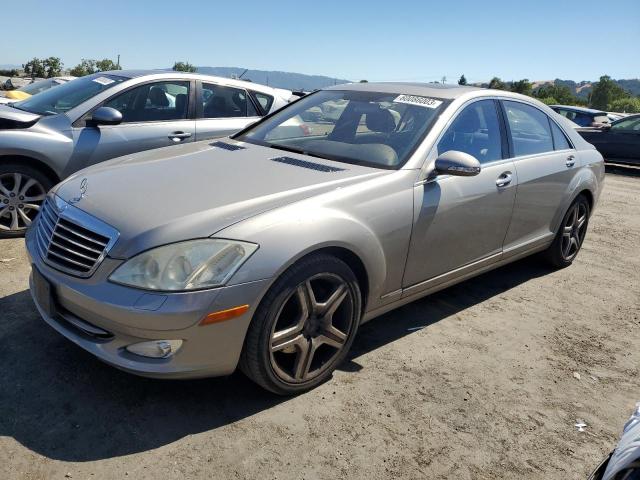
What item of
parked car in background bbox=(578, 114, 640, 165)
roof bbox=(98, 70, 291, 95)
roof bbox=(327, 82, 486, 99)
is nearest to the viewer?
roof bbox=(327, 82, 486, 99)

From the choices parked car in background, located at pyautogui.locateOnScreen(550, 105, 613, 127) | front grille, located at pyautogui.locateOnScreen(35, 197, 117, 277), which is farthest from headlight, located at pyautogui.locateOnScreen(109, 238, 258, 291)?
parked car in background, located at pyautogui.locateOnScreen(550, 105, 613, 127)

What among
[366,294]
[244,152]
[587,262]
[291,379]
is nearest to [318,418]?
[291,379]

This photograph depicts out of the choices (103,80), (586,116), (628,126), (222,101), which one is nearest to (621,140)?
(628,126)

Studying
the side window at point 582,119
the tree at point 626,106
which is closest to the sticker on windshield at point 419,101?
the side window at point 582,119

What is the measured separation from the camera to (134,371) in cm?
248

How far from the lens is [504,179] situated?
13.0 ft

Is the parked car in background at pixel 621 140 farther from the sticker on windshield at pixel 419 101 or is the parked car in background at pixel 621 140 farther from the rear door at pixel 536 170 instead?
the sticker on windshield at pixel 419 101

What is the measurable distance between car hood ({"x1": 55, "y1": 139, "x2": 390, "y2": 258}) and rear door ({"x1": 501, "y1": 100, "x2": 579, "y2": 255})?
149cm

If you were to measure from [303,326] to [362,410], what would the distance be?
531mm

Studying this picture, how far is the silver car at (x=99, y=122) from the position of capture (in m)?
4.86

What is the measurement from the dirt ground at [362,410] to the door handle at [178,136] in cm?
202

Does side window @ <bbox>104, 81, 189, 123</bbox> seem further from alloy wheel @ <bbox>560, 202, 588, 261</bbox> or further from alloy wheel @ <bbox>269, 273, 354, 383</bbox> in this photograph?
alloy wheel @ <bbox>560, 202, 588, 261</bbox>

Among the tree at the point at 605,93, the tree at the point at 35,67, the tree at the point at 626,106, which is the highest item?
the tree at the point at 605,93

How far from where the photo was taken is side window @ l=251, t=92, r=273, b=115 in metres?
6.31
